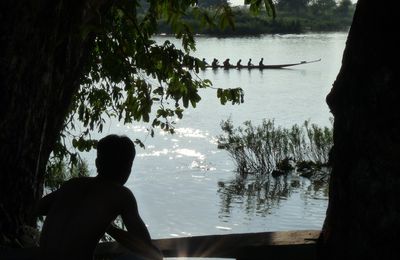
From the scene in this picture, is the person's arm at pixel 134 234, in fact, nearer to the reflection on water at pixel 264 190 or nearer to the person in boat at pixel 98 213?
the person in boat at pixel 98 213

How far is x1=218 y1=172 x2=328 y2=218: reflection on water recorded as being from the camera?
20539 millimetres

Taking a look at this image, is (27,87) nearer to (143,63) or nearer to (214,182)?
(143,63)

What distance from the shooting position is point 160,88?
8.63 meters

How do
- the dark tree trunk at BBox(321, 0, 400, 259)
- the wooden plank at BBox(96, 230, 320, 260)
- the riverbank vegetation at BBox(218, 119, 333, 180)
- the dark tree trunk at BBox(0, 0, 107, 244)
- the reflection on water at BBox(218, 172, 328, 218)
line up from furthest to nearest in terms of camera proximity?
the riverbank vegetation at BBox(218, 119, 333, 180) < the reflection on water at BBox(218, 172, 328, 218) < the dark tree trunk at BBox(0, 0, 107, 244) < the wooden plank at BBox(96, 230, 320, 260) < the dark tree trunk at BBox(321, 0, 400, 259)

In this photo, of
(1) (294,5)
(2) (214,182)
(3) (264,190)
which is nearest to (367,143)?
(3) (264,190)

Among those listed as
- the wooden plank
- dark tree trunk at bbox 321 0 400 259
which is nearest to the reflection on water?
the wooden plank

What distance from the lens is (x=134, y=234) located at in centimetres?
288

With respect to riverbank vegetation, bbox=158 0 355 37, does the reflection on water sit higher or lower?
lower

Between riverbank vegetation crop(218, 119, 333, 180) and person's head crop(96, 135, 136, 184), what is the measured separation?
17.9m

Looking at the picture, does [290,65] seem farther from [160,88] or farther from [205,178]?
[160,88]

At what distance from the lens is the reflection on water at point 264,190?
20.5m

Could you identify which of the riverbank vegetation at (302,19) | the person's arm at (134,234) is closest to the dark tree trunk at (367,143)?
the person's arm at (134,234)

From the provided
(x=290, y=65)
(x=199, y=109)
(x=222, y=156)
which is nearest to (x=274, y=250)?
(x=222, y=156)

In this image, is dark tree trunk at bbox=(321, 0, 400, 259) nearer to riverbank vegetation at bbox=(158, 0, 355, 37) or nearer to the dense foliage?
the dense foliage
